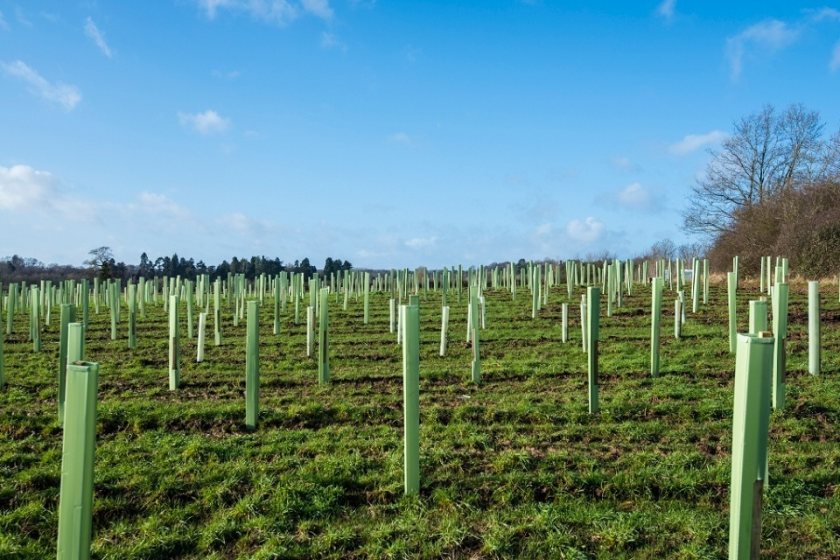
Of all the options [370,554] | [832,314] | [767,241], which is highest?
[767,241]

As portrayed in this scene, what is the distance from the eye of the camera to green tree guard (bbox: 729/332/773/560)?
9.75ft

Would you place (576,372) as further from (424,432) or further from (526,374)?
(424,432)

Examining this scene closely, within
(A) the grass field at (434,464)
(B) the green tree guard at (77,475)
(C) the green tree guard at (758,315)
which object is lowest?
(A) the grass field at (434,464)

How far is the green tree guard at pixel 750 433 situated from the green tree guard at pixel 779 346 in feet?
12.1

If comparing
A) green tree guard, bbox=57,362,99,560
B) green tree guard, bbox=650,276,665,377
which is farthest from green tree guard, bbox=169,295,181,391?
green tree guard, bbox=650,276,665,377

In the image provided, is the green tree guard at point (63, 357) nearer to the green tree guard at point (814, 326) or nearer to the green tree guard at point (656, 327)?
the green tree guard at point (656, 327)

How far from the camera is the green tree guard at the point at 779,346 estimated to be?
255 inches

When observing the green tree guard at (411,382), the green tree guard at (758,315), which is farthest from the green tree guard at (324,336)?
the green tree guard at (758,315)

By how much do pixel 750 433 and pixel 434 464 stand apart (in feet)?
9.02

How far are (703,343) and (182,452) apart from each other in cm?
843

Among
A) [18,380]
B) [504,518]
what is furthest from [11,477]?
[18,380]

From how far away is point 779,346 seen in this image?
6488mm

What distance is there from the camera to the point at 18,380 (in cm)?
888

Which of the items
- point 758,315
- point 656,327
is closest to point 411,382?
point 758,315
